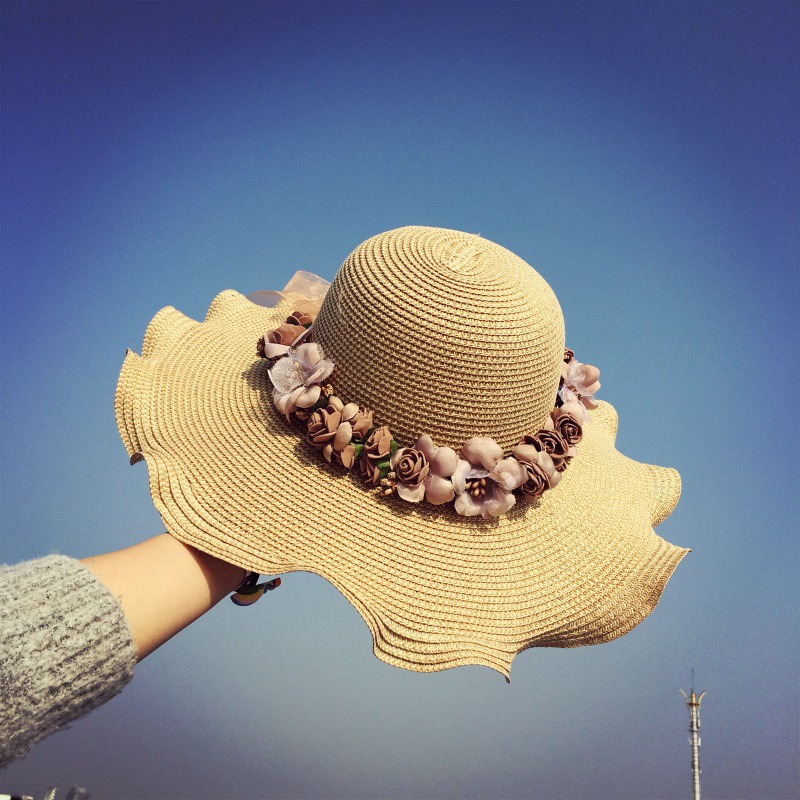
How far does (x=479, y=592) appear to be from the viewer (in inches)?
64.1

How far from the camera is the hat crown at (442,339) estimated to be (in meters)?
1.71

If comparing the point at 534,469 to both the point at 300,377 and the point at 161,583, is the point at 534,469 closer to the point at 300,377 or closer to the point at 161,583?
the point at 300,377

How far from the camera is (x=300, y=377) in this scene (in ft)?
5.99

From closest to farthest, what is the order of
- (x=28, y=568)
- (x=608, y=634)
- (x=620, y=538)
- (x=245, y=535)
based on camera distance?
(x=28, y=568)
(x=245, y=535)
(x=608, y=634)
(x=620, y=538)

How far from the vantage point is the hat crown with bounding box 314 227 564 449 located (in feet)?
5.61

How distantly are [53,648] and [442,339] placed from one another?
110 centimetres

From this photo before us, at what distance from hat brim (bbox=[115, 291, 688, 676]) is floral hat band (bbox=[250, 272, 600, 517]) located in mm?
63

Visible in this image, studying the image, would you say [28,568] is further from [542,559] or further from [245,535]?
[542,559]

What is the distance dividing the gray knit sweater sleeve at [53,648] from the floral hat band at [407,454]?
698mm

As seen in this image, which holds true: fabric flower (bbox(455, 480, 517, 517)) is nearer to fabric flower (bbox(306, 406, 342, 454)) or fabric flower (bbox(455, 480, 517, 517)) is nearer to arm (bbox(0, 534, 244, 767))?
fabric flower (bbox(306, 406, 342, 454))

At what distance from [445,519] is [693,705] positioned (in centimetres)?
2996

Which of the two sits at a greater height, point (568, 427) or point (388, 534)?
point (568, 427)

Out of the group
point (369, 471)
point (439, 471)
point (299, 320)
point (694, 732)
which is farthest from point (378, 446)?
point (694, 732)

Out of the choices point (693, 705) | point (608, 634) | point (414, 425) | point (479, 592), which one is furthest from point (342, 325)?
point (693, 705)
